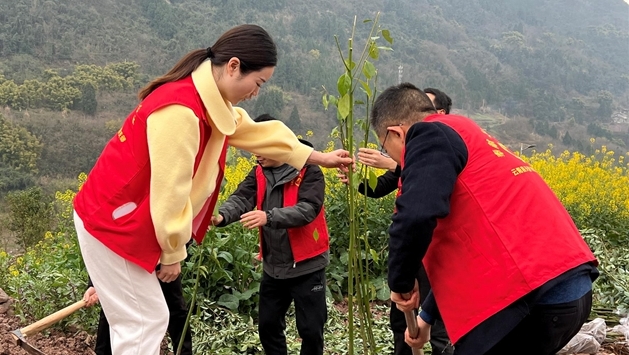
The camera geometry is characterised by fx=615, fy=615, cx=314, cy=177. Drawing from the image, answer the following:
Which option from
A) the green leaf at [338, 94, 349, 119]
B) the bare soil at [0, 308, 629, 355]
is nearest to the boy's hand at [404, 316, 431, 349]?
the green leaf at [338, 94, 349, 119]

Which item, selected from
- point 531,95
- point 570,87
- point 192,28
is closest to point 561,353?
point 192,28

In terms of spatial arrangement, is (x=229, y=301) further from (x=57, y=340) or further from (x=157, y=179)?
(x=157, y=179)

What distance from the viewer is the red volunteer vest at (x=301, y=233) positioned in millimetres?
3244

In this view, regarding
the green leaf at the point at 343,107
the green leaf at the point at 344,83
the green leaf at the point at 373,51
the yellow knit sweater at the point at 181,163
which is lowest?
the yellow knit sweater at the point at 181,163

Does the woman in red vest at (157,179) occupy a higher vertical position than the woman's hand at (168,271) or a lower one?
higher

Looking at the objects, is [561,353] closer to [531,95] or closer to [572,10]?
[531,95]

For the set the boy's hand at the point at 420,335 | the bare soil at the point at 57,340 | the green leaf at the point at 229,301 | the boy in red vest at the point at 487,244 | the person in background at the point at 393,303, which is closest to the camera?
the boy in red vest at the point at 487,244

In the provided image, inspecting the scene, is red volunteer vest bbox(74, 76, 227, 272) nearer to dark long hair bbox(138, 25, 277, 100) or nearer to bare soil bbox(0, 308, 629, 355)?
dark long hair bbox(138, 25, 277, 100)

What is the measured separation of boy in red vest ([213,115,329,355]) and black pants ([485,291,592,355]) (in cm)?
148

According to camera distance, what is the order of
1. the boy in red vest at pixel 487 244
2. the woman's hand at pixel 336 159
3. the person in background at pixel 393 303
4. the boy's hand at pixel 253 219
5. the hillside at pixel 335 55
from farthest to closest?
the hillside at pixel 335 55 → the person in background at pixel 393 303 → the boy's hand at pixel 253 219 → the woman's hand at pixel 336 159 → the boy in red vest at pixel 487 244

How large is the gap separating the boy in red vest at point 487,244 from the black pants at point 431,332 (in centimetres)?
128

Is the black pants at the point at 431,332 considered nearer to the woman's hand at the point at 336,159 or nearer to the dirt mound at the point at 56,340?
the woman's hand at the point at 336,159

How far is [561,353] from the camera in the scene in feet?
12.9

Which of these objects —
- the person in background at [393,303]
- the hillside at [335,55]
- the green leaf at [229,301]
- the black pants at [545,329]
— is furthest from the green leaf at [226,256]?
the hillside at [335,55]
